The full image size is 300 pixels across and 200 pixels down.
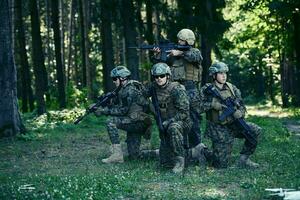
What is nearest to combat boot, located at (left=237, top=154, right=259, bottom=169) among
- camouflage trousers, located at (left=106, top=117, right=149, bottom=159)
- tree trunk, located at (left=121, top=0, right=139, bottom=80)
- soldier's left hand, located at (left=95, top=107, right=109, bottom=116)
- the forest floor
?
the forest floor

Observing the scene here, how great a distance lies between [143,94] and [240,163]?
2262mm

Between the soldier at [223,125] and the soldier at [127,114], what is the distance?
4.37ft

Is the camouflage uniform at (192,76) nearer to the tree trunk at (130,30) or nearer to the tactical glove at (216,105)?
the tactical glove at (216,105)

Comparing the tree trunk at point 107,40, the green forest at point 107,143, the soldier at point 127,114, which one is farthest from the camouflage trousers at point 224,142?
the tree trunk at point 107,40

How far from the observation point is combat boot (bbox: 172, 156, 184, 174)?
8891 millimetres

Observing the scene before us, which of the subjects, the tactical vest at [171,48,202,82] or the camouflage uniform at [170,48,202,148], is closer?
the camouflage uniform at [170,48,202,148]

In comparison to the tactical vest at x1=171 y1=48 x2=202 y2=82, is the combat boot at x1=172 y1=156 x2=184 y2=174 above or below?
below

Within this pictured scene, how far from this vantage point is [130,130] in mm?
10312

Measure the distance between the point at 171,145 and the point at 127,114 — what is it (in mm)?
→ 1468

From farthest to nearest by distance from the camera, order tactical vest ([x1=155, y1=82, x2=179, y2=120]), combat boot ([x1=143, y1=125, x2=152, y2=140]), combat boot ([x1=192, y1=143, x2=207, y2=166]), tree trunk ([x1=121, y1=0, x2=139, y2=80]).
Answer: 1. tree trunk ([x1=121, y1=0, x2=139, y2=80])
2. combat boot ([x1=143, y1=125, x2=152, y2=140])
3. combat boot ([x1=192, y1=143, x2=207, y2=166])
4. tactical vest ([x1=155, y1=82, x2=179, y2=120])

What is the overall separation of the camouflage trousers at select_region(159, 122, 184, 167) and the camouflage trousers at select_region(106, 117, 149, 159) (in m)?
0.99

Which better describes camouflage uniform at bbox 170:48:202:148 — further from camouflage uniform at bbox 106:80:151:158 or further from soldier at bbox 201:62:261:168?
camouflage uniform at bbox 106:80:151:158

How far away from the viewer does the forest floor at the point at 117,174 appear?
7.24 meters

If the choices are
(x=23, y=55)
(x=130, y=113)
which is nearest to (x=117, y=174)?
(x=130, y=113)
